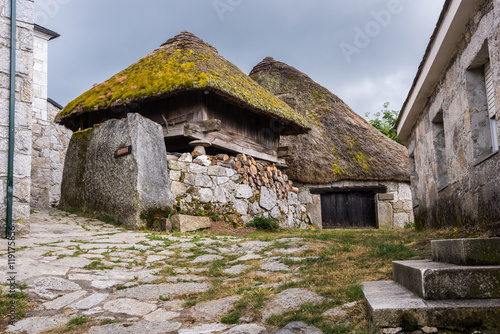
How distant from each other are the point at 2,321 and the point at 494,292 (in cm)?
Answer: 292

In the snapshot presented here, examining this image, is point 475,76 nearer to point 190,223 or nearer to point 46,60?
point 190,223

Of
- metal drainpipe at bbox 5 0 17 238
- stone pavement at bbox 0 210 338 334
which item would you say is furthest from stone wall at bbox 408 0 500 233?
metal drainpipe at bbox 5 0 17 238

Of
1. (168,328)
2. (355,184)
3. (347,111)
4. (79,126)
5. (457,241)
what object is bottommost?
(168,328)

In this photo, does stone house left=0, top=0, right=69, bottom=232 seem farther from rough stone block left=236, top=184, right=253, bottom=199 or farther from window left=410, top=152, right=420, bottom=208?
window left=410, top=152, right=420, bottom=208

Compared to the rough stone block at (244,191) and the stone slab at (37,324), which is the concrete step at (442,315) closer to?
the stone slab at (37,324)

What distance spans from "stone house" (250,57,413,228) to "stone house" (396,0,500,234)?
19.9ft

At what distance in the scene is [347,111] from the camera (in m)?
14.8

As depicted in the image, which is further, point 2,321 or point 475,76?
point 475,76

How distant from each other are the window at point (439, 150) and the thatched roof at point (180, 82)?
4.21m

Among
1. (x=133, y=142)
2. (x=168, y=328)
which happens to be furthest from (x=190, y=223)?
(x=168, y=328)

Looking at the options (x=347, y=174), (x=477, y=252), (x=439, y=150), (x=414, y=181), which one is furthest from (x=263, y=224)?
(x=477, y=252)

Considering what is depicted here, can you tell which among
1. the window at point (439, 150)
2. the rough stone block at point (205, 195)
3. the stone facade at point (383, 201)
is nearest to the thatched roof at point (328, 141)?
the stone facade at point (383, 201)

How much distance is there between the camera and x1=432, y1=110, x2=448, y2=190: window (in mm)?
5848

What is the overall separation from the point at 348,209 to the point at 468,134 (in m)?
8.74
